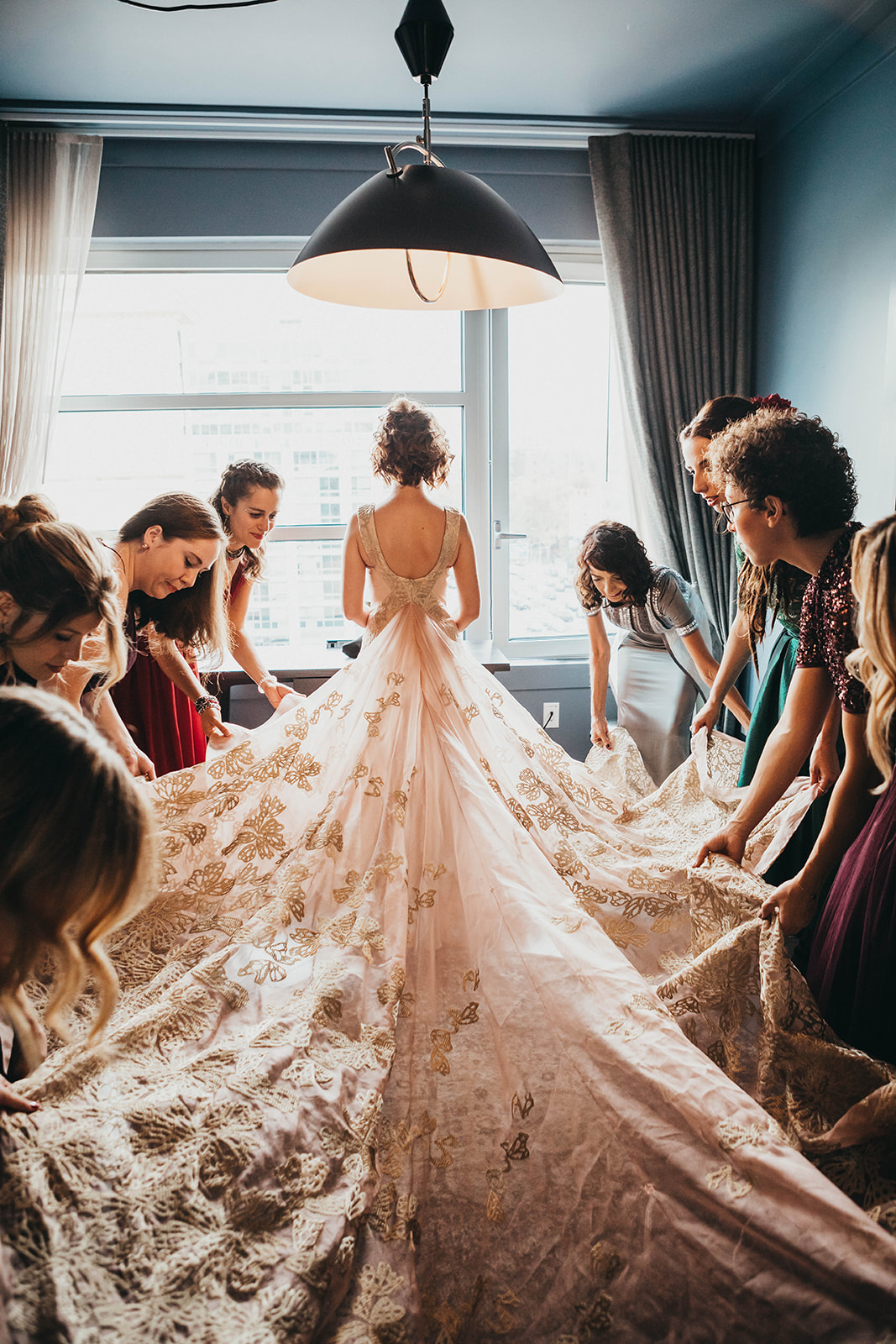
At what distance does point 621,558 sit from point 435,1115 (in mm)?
1949

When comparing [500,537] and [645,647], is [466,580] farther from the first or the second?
[500,537]

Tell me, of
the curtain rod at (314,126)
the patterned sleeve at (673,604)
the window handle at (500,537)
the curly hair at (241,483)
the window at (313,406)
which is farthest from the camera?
the window handle at (500,537)

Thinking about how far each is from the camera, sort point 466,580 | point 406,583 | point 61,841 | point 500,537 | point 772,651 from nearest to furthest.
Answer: point 61,841, point 772,651, point 406,583, point 466,580, point 500,537

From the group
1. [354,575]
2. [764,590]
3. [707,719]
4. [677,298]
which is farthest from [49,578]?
[677,298]

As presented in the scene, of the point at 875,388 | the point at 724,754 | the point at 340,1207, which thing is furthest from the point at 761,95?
the point at 340,1207

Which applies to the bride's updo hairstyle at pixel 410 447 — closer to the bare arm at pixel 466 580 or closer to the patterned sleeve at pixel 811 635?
the bare arm at pixel 466 580

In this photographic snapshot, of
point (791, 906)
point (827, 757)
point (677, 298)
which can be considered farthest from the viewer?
point (677, 298)

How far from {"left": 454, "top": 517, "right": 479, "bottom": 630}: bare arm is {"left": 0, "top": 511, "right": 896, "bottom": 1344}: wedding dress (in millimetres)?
939

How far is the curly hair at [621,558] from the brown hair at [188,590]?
1.20 meters

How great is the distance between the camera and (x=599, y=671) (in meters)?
3.08

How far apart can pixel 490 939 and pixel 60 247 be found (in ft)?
10.7

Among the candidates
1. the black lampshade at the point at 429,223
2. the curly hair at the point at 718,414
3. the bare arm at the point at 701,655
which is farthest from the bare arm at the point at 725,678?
the black lampshade at the point at 429,223

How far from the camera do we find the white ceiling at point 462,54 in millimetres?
2555

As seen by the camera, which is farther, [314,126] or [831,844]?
[314,126]
